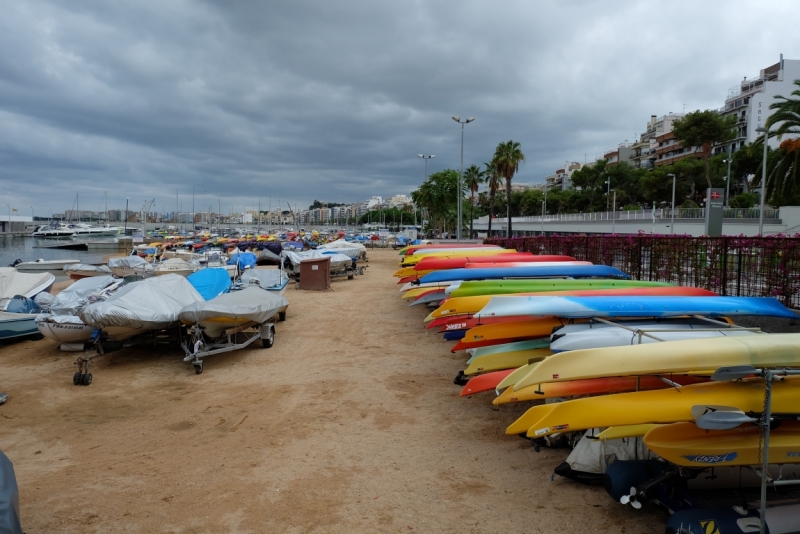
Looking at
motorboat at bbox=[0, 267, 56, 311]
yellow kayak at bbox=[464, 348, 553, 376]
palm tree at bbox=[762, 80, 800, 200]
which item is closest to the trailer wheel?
yellow kayak at bbox=[464, 348, 553, 376]

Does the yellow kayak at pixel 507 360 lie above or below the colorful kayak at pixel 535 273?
below

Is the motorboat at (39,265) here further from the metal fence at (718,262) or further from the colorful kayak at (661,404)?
the colorful kayak at (661,404)

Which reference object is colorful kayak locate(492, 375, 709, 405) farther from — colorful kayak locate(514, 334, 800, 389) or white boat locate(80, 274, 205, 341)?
white boat locate(80, 274, 205, 341)

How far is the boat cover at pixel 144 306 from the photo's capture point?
9617mm

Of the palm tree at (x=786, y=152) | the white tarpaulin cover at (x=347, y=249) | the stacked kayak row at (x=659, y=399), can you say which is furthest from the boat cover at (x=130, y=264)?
the palm tree at (x=786, y=152)

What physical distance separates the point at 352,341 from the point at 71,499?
7.78 metres

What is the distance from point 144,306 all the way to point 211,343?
154 cm

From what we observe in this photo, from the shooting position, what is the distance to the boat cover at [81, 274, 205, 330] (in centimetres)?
962

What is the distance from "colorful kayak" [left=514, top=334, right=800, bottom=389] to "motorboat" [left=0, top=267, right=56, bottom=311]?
16404mm

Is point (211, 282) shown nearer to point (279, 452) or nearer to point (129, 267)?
point (279, 452)

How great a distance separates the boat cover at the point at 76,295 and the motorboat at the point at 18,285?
2077 millimetres

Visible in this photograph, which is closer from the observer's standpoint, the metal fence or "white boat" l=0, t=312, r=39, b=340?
the metal fence

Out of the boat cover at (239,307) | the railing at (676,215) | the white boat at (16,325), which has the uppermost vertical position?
the railing at (676,215)

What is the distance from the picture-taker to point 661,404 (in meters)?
4.48
